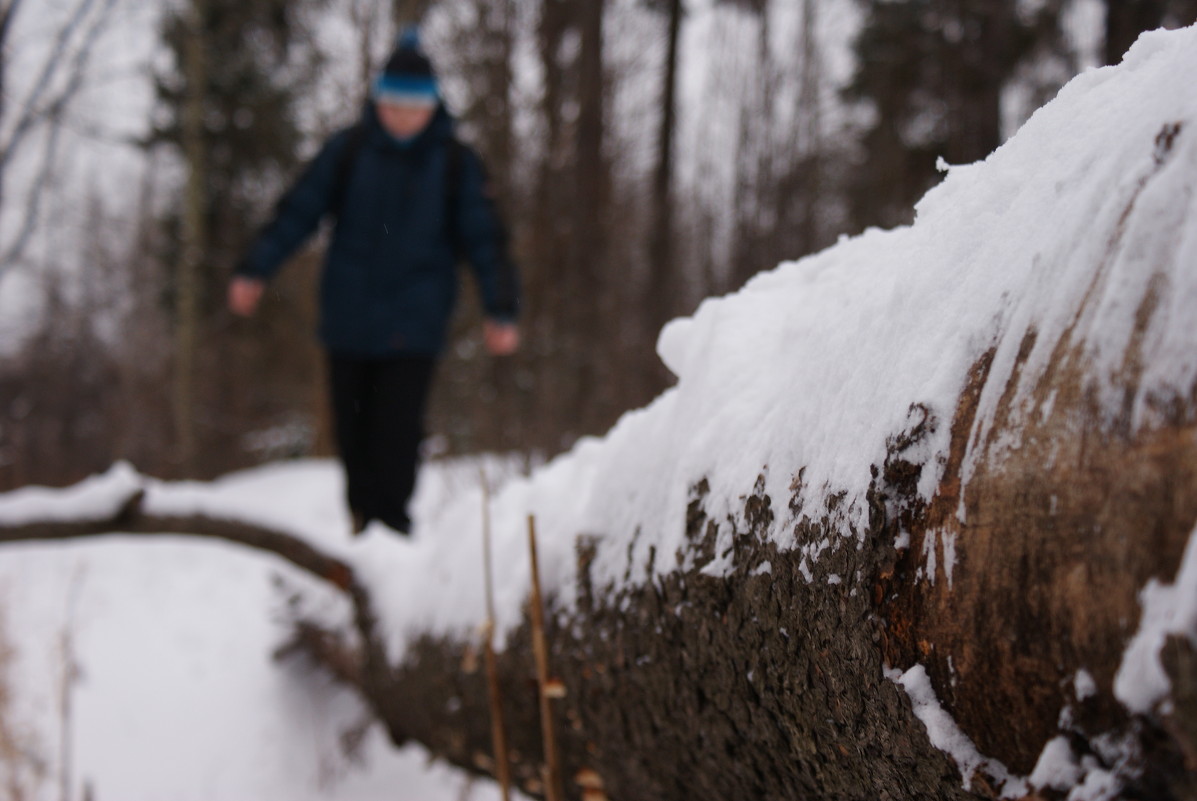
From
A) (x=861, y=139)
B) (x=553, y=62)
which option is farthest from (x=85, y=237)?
(x=861, y=139)

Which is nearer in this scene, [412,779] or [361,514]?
[412,779]

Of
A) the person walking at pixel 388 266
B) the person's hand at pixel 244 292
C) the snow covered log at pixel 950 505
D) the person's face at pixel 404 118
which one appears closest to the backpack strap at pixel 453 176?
the person walking at pixel 388 266

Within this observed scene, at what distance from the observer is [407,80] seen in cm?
273

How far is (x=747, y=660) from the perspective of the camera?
82cm

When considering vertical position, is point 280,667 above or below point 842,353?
below

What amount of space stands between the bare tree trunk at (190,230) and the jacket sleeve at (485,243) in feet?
26.7

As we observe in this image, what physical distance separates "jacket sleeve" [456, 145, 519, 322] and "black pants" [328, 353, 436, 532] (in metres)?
0.35

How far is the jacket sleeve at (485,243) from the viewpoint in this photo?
9.51 feet

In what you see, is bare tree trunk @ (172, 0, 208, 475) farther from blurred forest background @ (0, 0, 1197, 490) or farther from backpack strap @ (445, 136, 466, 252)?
backpack strap @ (445, 136, 466, 252)

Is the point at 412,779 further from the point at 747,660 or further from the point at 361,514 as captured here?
the point at 747,660

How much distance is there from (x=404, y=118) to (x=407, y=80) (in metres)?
0.14

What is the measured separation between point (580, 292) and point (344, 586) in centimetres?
467

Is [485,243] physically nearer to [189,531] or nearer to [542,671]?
[189,531]

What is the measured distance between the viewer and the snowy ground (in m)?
2.35
